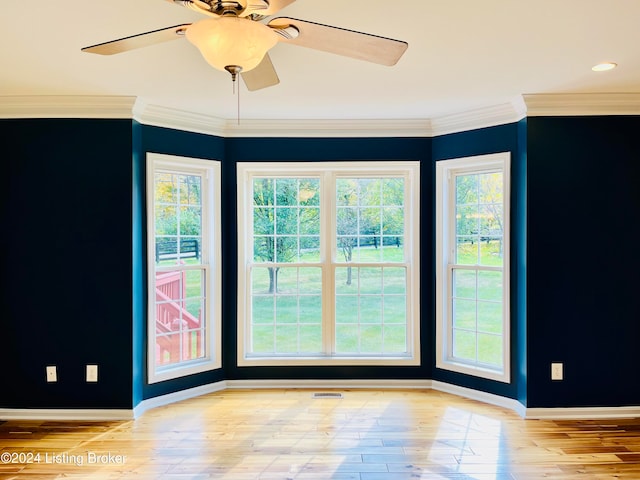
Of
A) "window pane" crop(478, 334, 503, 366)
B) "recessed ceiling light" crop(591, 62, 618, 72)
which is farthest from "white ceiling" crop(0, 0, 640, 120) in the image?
"window pane" crop(478, 334, 503, 366)

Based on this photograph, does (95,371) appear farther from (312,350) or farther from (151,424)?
(312,350)

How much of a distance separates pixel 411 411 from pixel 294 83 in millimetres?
2804

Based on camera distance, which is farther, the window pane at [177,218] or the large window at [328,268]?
the large window at [328,268]

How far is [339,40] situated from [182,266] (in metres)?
2.95

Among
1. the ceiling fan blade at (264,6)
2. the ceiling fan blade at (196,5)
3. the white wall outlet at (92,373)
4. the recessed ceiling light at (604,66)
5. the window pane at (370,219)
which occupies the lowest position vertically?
the white wall outlet at (92,373)

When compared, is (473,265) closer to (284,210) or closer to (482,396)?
(482,396)

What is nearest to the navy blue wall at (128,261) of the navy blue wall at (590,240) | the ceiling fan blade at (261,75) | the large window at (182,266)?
the navy blue wall at (590,240)

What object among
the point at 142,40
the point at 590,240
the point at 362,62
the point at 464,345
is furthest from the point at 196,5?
the point at 464,345

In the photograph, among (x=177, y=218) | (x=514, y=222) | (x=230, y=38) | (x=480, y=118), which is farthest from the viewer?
(x=177, y=218)

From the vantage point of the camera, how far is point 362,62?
284 cm

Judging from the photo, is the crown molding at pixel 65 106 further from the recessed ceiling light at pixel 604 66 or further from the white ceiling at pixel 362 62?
the recessed ceiling light at pixel 604 66

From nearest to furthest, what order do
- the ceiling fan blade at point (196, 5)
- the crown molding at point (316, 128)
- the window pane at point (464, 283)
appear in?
the ceiling fan blade at point (196, 5) < the window pane at point (464, 283) < the crown molding at point (316, 128)

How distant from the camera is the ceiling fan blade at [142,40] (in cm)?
162

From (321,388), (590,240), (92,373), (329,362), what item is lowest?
(321,388)
